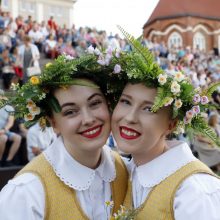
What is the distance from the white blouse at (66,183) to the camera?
240cm

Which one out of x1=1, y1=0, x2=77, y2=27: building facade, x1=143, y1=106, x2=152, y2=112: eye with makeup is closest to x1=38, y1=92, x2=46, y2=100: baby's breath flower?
x1=143, y1=106, x2=152, y2=112: eye with makeup

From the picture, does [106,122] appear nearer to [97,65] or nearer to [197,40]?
[97,65]

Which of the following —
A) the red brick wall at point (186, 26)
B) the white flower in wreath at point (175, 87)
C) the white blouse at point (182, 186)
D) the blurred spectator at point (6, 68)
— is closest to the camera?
the white blouse at point (182, 186)

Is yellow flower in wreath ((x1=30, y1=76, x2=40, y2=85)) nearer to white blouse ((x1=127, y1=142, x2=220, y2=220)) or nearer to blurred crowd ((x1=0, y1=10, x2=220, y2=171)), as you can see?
blurred crowd ((x1=0, y1=10, x2=220, y2=171))

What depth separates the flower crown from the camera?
2568mm

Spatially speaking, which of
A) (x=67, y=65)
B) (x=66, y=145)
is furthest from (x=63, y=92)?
(x=66, y=145)

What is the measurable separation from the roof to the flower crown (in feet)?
128

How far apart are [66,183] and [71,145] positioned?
0.25 metres

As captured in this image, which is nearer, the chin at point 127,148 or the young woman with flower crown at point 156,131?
the young woman with flower crown at point 156,131

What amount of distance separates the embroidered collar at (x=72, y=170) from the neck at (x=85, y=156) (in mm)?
35

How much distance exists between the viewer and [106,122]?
2.73 meters

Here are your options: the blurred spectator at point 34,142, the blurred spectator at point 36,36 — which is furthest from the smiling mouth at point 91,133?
the blurred spectator at point 36,36

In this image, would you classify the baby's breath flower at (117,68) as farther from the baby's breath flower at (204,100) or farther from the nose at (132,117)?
the baby's breath flower at (204,100)

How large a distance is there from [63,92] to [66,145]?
1.11 feet
